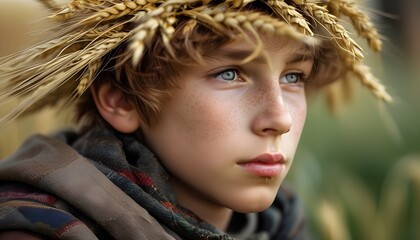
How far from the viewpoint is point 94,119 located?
1.94m

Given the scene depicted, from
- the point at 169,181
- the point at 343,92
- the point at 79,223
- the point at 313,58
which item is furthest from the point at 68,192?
the point at 343,92

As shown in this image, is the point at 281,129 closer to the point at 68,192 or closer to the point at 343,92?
the point at 68,192

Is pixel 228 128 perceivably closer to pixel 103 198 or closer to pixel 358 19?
pixel 103 198

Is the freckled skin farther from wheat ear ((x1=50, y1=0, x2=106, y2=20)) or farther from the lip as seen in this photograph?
wheat ear ((x1=50, y1=0, x2=106, y2=20))

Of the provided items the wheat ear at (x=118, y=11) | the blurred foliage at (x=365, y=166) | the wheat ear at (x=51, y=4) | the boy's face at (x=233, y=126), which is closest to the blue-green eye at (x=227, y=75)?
the boy's face at (x=233, y=126)

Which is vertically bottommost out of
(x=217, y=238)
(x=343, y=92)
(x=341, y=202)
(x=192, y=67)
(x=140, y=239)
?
(x=341, y=202)

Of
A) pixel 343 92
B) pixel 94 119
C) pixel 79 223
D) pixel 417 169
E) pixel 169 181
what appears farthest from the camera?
pixel 417 169

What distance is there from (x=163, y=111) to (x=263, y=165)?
0.28 meters

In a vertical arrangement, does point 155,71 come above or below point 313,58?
above

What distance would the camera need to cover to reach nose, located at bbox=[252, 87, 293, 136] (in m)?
1.64

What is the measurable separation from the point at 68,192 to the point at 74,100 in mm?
467

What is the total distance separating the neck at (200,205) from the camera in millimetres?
1846

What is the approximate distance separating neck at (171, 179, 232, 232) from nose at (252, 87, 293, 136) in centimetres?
28

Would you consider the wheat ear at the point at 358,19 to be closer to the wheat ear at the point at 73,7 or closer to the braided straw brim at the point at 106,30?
the braided straw brim at the point at 106,30
